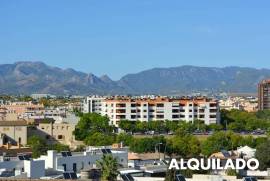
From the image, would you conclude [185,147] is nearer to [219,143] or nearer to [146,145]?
[146,145]

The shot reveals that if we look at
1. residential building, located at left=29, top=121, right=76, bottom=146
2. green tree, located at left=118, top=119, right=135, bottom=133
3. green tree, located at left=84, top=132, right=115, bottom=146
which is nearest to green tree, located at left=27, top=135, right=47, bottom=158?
residential building, located at left=29, top=121, right=76, bottom=146

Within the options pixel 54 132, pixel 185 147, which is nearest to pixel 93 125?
pixel 54 132

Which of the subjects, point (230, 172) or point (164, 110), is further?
point (164, 110)

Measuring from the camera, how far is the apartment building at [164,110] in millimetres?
140750

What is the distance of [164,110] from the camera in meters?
142

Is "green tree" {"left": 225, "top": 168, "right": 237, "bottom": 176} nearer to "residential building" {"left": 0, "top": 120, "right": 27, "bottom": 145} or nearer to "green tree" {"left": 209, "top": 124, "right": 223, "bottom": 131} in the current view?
"residential building" {"left": 0, "top": 120, "right": 27, "bottom": 145}

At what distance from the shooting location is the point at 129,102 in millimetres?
141875

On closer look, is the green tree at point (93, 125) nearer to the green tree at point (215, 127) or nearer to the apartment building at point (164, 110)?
the green tree at point (215, 127)

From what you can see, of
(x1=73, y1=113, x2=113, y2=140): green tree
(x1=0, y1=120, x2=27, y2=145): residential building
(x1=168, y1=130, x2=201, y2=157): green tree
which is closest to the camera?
(x1=168, y1=130, x2=201, y2=157): green tree

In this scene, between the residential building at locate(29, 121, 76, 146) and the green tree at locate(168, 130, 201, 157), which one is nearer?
the green tree at locate(168, 130, 201, 157)

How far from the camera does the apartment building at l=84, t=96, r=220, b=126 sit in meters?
141

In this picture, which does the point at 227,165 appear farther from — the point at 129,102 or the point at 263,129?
the point at 129,102

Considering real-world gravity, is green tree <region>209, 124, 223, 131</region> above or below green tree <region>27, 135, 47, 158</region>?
above

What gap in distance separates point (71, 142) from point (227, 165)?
49.4 meters
